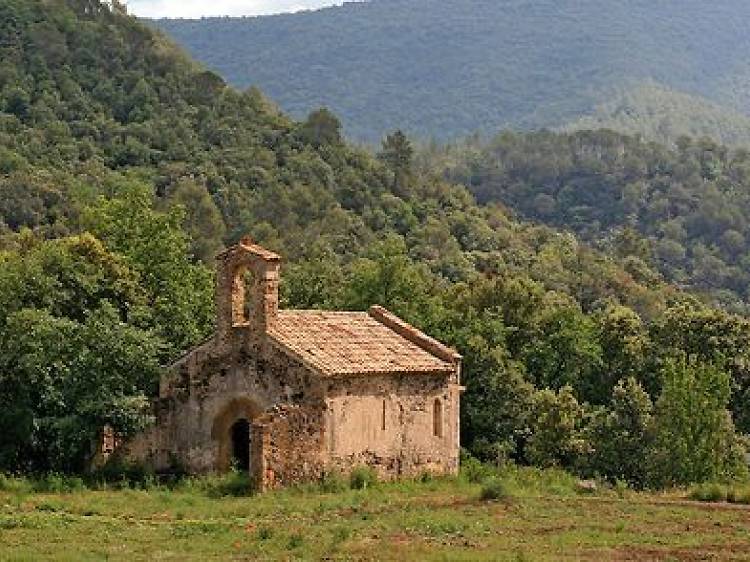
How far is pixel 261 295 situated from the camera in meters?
35.4

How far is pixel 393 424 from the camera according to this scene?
35.6 metres

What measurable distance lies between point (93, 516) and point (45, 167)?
2646 inches

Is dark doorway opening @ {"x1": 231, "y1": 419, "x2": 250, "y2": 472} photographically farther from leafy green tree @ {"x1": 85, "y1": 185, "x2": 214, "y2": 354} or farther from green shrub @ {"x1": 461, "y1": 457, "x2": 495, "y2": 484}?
green shrub @ {"x1": 461, "y1": 457, "x2": 495, "y2": 484}

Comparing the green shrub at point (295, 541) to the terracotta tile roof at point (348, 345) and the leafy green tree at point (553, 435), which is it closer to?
the terracotta tile roof at point (348, 345)

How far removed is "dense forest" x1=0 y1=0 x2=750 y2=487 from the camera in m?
35.8

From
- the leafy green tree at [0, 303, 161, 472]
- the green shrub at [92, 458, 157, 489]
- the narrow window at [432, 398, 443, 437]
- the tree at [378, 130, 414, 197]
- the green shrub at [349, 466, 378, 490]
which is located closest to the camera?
the green shrub at [349, 466, 378, 490]

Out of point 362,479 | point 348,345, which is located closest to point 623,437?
point 348,345

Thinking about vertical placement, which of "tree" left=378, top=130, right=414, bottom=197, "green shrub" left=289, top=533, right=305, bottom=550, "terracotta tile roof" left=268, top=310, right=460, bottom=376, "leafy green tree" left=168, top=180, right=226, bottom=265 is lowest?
"green shrub" left=289, top=533, right=305, bottom=550

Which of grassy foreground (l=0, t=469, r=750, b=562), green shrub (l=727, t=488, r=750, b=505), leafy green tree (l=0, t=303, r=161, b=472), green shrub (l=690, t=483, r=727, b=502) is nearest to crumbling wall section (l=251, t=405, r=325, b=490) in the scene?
grassy foreground (l=0, t=469, r=750, b=562)

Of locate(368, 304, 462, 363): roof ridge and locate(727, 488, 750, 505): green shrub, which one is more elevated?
locate(368, 304, 462, 363): roof ridge

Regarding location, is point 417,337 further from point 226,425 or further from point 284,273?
point 284,273

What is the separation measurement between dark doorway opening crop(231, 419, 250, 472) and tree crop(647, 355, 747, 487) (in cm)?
1293

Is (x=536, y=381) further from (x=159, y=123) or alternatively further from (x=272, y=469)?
(x=159, y=123)

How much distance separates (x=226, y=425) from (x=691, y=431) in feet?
48.9
